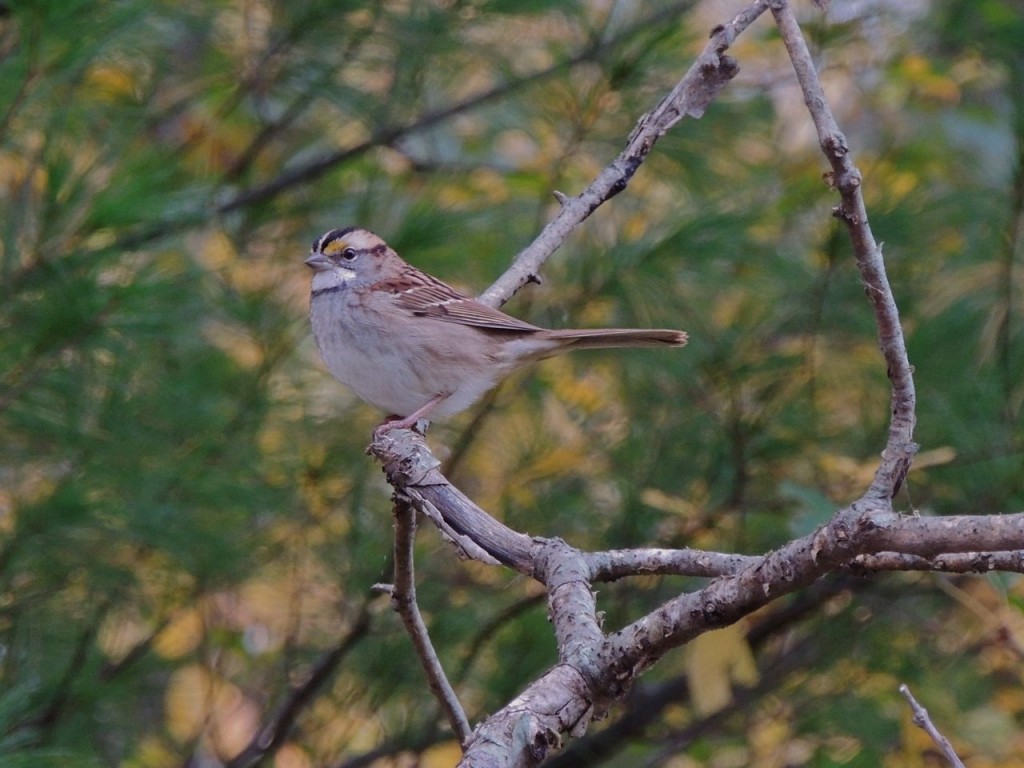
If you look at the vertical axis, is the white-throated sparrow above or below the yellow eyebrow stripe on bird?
below

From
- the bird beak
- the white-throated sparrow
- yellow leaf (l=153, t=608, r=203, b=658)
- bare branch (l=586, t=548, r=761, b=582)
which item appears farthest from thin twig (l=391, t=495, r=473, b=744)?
yellow leaf (l=153, t=608, r=203, b=658)

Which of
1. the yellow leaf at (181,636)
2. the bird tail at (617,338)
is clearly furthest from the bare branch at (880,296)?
the yellow leaf at (181,636)

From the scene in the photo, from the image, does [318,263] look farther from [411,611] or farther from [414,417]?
[411,611]

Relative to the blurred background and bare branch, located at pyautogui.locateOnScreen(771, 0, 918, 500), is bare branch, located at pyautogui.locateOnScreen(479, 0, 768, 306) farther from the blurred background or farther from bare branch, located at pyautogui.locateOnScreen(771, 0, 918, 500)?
the blurred background

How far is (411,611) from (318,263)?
1.78 meters

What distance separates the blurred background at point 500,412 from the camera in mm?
3689

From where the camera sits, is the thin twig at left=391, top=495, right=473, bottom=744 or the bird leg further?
the bird leg

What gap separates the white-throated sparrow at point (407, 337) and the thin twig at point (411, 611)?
1136mm

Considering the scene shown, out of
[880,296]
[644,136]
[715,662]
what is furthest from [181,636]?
[880,296]

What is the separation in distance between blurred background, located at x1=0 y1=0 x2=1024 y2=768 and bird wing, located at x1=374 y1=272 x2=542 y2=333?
14 centimetres

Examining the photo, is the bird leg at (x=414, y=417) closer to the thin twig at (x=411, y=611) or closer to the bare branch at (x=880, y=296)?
the thin twig at (x=411, y=611)

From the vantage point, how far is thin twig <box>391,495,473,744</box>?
87.5 inches

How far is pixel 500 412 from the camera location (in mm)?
4355

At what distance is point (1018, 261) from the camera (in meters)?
3.83
